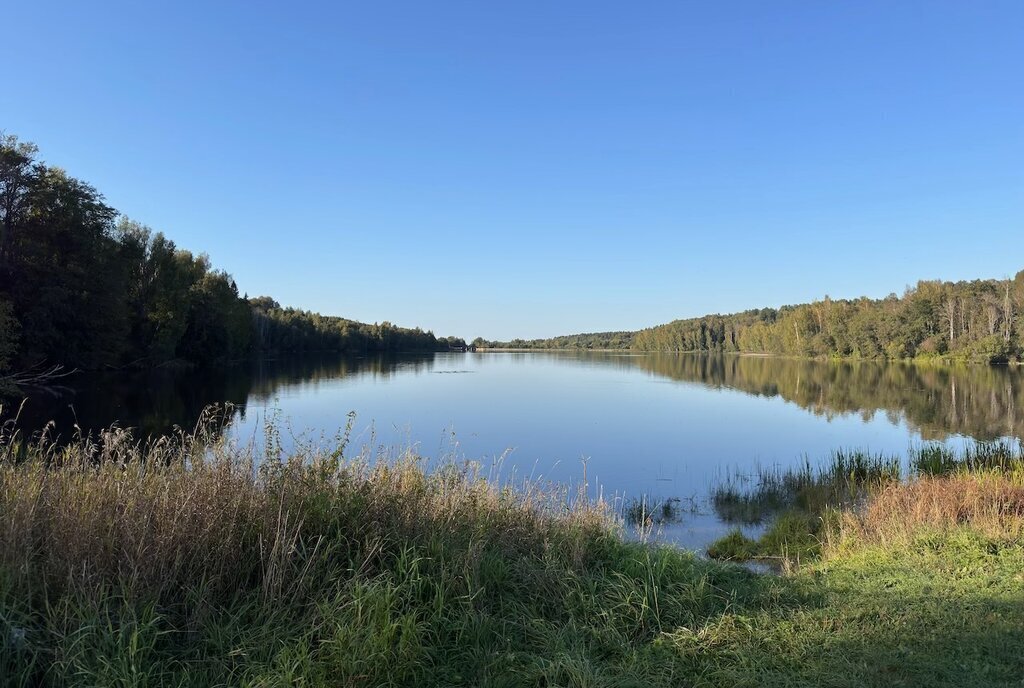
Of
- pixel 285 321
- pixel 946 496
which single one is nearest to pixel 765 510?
pixel 946 496

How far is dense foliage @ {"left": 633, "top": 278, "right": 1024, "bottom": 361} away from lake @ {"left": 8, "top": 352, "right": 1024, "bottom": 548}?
36.8 meters

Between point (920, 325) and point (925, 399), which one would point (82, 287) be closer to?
point (925, 399)

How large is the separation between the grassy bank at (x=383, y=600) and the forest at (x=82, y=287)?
21880 millimetres

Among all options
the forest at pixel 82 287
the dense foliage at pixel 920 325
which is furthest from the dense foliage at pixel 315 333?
the dense foliage at pixel 920 325

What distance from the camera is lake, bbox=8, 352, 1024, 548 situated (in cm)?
1653

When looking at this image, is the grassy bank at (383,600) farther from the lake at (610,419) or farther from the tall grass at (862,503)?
the lake at (610,419)

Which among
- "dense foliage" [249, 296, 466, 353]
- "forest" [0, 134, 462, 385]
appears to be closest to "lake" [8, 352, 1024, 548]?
"forest" [0, 134, 462, 385]

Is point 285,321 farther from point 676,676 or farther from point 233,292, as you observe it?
point 676,676

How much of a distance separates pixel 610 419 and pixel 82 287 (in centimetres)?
3433

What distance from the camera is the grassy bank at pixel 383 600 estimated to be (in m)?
3.12

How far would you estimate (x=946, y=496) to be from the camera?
327 inches

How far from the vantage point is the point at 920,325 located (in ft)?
281

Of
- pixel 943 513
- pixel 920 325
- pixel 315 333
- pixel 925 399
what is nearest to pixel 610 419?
pixel 943 513

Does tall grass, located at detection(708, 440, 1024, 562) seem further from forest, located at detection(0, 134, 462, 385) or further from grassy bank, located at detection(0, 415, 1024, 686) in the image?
forest, located at detection(0, 134, 462, 385)
